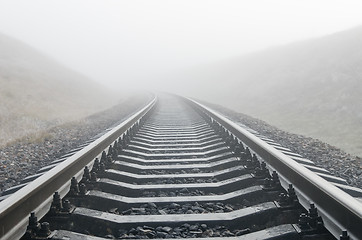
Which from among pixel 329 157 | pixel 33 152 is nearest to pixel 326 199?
pixel 329 157

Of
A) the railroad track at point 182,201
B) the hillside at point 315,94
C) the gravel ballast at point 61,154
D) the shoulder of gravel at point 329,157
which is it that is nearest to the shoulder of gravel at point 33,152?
the gravel ballast at point 61,154

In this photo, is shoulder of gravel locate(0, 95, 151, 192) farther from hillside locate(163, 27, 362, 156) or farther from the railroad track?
hillside locate(163, 27, 362, 156)

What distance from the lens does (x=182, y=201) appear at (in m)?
3.47

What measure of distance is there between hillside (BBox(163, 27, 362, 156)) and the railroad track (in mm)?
6548

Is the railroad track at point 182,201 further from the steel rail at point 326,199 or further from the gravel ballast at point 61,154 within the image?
the gravel ballast at point 61,154

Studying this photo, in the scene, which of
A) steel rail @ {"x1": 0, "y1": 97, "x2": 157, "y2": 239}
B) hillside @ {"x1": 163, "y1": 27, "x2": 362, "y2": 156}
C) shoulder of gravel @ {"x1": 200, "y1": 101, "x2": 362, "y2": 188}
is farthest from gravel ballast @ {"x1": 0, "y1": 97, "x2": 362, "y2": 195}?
hillside @ {"x1": 163, "y1": 27, "x2": 362, "y2": 156}

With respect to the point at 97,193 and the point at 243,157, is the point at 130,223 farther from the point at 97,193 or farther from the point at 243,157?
the point at 243,157

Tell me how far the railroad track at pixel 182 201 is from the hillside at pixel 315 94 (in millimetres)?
6548

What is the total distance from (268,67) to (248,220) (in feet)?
113

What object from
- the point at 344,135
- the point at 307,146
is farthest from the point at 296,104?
the point at 307,146

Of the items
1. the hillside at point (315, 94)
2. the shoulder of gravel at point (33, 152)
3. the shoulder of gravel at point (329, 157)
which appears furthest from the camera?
the hillside at point (315, 94)

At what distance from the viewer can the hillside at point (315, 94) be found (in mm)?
13422

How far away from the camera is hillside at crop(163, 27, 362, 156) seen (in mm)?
13422

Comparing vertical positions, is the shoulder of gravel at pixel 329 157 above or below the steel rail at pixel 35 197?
→ above
